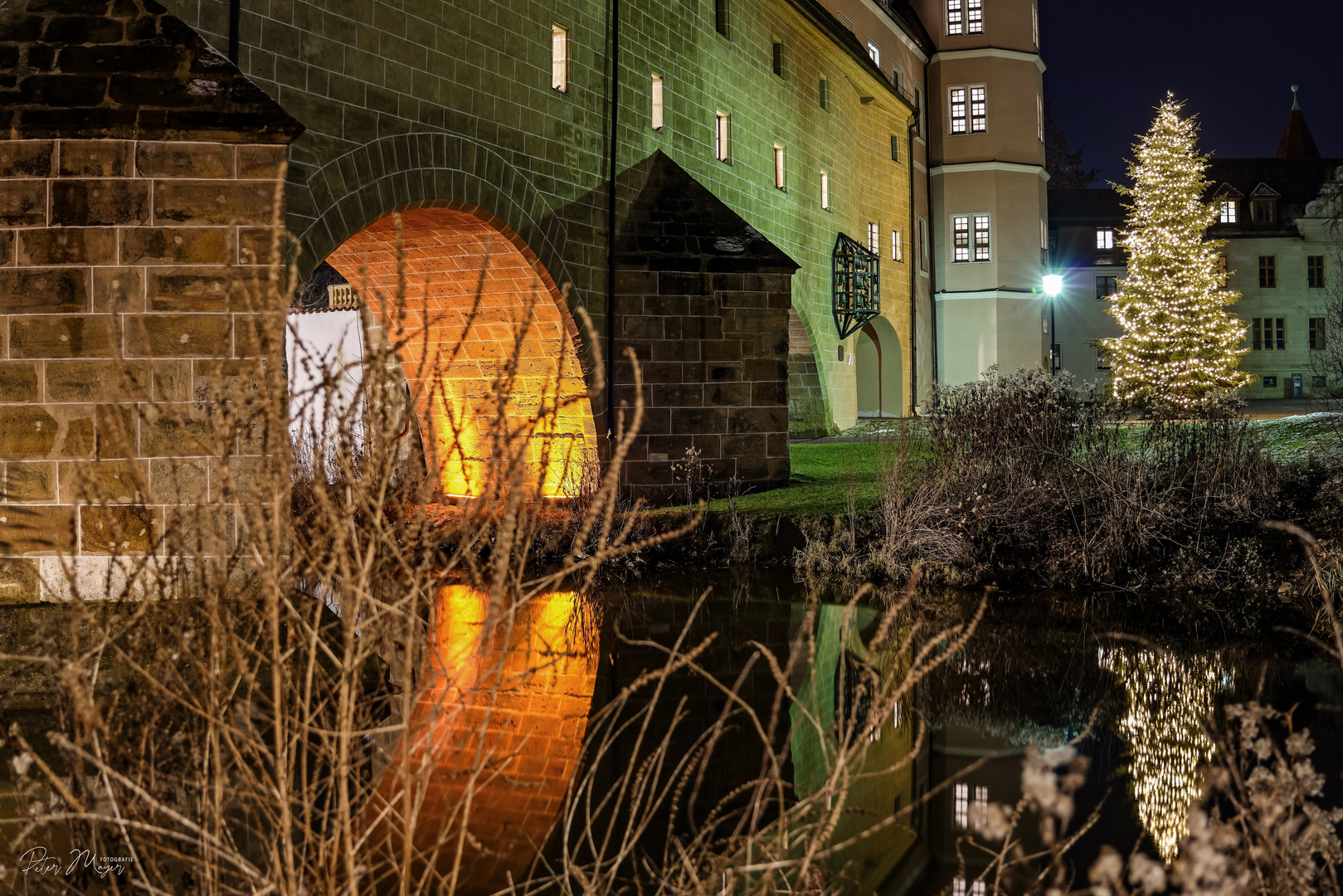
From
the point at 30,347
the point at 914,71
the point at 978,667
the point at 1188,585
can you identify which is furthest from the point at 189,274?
the point at 914,71

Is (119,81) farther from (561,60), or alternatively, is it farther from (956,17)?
(956,17)

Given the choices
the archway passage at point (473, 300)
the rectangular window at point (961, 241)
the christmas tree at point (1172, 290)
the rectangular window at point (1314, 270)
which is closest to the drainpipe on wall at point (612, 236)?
the archway passage at point (473, 300)

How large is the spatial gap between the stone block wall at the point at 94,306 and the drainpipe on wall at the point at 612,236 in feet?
22.0

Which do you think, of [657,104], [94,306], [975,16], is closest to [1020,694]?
[94,306]

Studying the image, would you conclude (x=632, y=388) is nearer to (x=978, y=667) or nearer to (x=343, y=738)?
(x=978, y=667)

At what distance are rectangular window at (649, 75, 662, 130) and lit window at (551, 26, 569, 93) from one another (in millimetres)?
2437

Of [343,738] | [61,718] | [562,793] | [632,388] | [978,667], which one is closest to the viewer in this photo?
[343,738]

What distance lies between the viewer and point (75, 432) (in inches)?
288

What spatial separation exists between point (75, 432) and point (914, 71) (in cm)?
2860

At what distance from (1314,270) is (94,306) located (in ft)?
146

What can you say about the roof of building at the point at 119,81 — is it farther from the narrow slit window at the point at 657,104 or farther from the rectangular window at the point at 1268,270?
the rectangular window at the point at 1268,270

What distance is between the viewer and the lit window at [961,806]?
5.23 m

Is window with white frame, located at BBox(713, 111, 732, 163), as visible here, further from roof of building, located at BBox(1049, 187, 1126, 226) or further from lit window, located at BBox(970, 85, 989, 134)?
roof of building, located at BBox(1049, 187, 1126, 226)

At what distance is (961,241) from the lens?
33.1 meters
